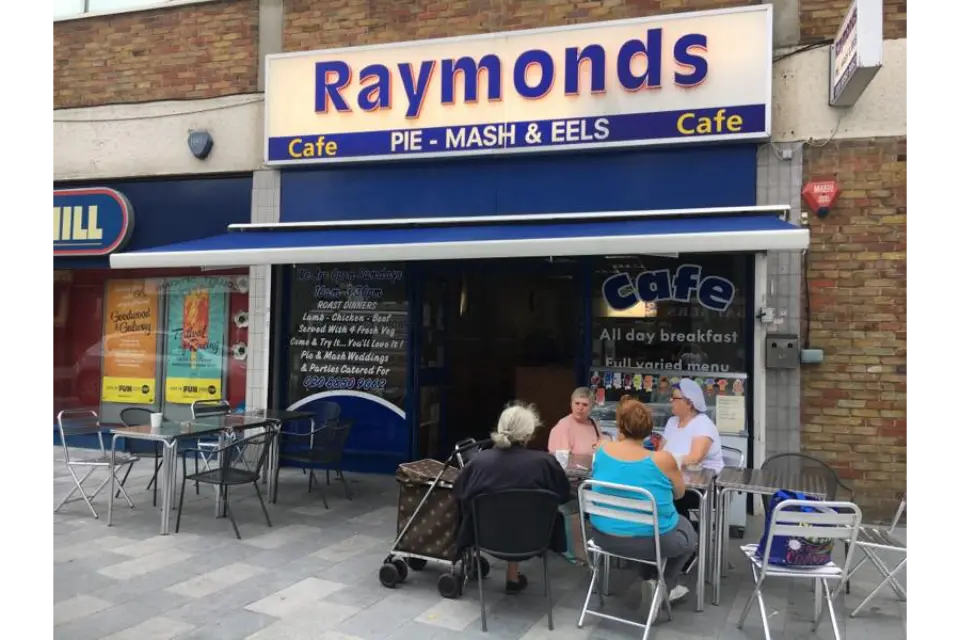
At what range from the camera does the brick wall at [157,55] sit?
8102mm

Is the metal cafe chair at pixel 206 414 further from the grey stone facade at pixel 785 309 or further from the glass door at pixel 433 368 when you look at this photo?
the grey stone facade at pixel 785 309

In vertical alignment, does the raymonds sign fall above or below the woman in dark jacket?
above

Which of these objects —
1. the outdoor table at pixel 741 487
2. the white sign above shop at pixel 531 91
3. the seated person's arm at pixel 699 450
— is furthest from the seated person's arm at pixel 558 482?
the white sign above shop at pixel 531 91

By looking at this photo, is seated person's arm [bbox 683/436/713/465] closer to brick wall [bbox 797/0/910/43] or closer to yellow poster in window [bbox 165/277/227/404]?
brick wall [bbox 797/0/910/43]

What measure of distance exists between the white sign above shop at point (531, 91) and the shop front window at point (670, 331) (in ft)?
3.94

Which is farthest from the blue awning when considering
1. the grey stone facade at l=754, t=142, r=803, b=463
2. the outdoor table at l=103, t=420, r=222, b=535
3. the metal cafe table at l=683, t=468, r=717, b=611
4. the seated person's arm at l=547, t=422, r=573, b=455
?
the metal cafe table at l=683, t=468, r=717, b=611

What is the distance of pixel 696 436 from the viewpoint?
480 cm

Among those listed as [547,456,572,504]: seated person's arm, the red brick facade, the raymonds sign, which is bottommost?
[547,456,572,504]: seated person's arm

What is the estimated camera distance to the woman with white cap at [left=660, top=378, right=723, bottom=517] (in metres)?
4.73

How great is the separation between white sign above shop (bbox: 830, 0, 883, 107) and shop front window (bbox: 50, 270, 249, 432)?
6401 mm

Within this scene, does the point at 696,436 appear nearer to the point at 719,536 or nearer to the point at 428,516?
the point at 719,536

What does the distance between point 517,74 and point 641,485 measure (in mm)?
4647
